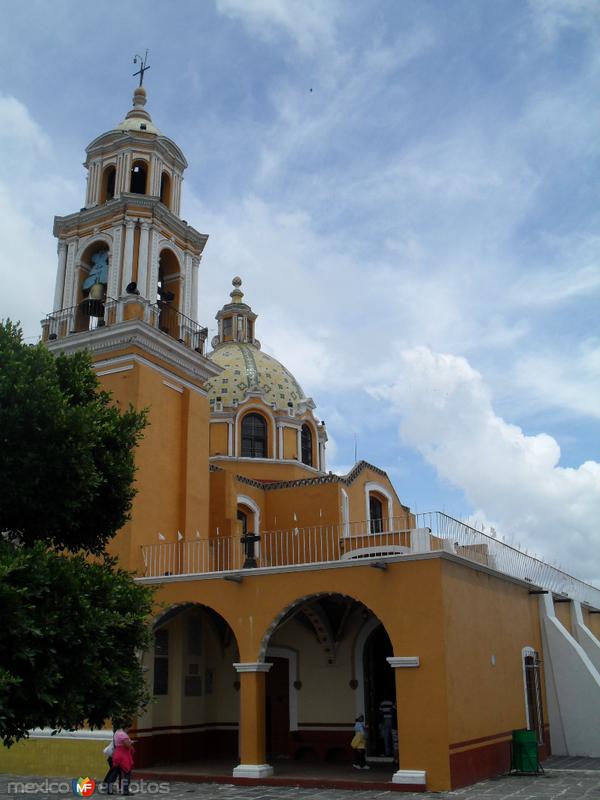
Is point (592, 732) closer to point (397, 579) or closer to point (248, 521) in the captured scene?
point (397, 579)

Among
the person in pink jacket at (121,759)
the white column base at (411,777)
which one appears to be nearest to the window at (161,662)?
the person in pink jacket at (121,759)

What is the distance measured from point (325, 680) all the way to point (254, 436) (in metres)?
11.1

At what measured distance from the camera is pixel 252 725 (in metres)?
13.6

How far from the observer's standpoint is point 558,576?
19578 mm

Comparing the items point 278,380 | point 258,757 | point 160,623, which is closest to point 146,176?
point 278,380

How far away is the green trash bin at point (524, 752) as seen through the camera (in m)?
13.8

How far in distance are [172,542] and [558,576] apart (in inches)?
372

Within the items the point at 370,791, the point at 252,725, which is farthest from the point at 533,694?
the point at 252,725

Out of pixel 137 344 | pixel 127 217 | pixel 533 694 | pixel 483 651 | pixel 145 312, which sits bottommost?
pixel 533 694

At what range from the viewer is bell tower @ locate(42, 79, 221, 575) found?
17266mm

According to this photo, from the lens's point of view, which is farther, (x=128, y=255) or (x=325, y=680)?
(x=128, y=255)

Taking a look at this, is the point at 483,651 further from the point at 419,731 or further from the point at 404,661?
the point at 419,731

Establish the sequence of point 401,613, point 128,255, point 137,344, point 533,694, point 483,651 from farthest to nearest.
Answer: point 128,255 → point 137,344 → point 533,694 → point 483,651 → point 401,613

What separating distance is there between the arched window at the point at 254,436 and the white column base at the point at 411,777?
14.7 metres
